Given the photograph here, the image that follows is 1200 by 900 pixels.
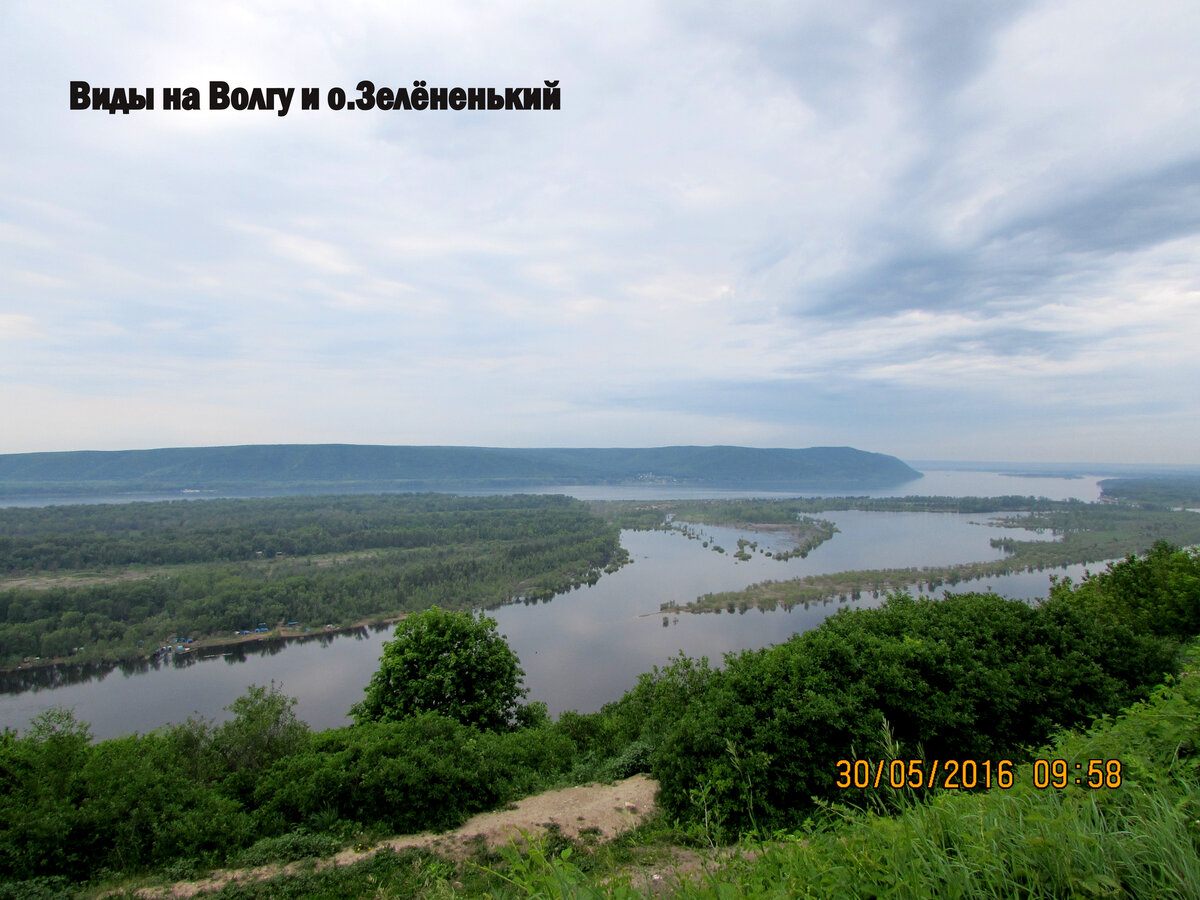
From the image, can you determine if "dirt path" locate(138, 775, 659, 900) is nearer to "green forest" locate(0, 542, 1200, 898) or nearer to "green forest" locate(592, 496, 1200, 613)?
"green forest" locate(0, 542, 1200, 898)

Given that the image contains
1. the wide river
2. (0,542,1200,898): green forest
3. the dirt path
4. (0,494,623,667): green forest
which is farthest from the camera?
(0,494,623,667): green forest

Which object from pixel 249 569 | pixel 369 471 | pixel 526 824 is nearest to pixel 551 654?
pixel 526 824

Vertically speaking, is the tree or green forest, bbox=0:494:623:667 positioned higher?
the tree

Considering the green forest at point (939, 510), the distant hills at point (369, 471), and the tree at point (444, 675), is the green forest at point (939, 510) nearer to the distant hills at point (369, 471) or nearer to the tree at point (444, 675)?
the tree at point (444, 675)

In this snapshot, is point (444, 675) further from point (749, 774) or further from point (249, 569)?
point (249, 569)

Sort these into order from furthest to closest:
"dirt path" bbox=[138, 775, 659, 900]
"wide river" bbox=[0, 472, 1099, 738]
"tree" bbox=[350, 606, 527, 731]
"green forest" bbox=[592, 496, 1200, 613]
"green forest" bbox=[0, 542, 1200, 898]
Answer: "green forest" bbox=[592, 496, 1200, 613]
"wide river" bbox=[0, 472, 1099, 738]
"tree" bbox=[350, 606, 527, 731]
"dirt path" bbox=[138, 775, 659, 900]
"green forest" bbox=[0, 542, 1200, 898]

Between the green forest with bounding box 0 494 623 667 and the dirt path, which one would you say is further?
the green forest with bounding box 0 494 623 667

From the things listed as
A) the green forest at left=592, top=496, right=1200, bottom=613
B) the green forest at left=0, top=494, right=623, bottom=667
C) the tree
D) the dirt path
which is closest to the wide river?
the green forest at left=592, top=496, right=1200, bottom=613
